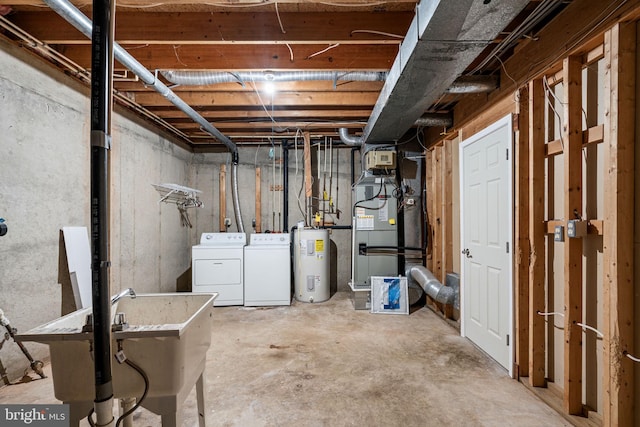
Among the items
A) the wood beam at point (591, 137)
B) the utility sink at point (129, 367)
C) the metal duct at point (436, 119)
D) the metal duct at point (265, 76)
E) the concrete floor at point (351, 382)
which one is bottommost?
the concrete floor at point (351, 382)

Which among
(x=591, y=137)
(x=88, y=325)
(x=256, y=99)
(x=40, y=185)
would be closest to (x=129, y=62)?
(x=40, y=185)

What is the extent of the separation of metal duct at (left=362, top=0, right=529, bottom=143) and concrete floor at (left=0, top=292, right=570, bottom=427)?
86.2 inches

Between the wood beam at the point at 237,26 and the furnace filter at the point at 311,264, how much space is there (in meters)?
2.75

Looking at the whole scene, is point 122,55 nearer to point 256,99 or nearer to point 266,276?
point 256,99

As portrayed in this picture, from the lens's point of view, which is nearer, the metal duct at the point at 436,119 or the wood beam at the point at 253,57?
the wood beam at the point at 253,57

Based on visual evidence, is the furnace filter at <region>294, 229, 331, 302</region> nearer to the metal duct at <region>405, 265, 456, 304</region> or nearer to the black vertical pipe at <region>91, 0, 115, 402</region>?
the metal duct at <region>405, 265, 456, 304</region>

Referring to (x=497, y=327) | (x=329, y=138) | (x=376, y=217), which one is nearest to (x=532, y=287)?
(x=497, y=327)

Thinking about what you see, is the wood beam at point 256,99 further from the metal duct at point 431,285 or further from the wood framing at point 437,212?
the metal duct at point 431,285

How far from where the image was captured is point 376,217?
4.23 m

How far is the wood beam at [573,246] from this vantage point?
1837 millimetres

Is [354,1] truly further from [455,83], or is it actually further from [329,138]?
[329,138]

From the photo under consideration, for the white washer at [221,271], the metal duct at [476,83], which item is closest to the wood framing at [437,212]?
the metal duct at [476,83]

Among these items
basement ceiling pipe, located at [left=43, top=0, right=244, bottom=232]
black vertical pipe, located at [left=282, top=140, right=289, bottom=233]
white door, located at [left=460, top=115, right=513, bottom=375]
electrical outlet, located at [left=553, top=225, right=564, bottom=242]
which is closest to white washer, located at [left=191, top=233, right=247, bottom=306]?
black vertical pipe, located at [left=282, top=140, right=289, bottom=233]

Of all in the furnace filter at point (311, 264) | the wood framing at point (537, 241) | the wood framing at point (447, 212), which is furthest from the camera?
the furnace filter at point (311, 264)
